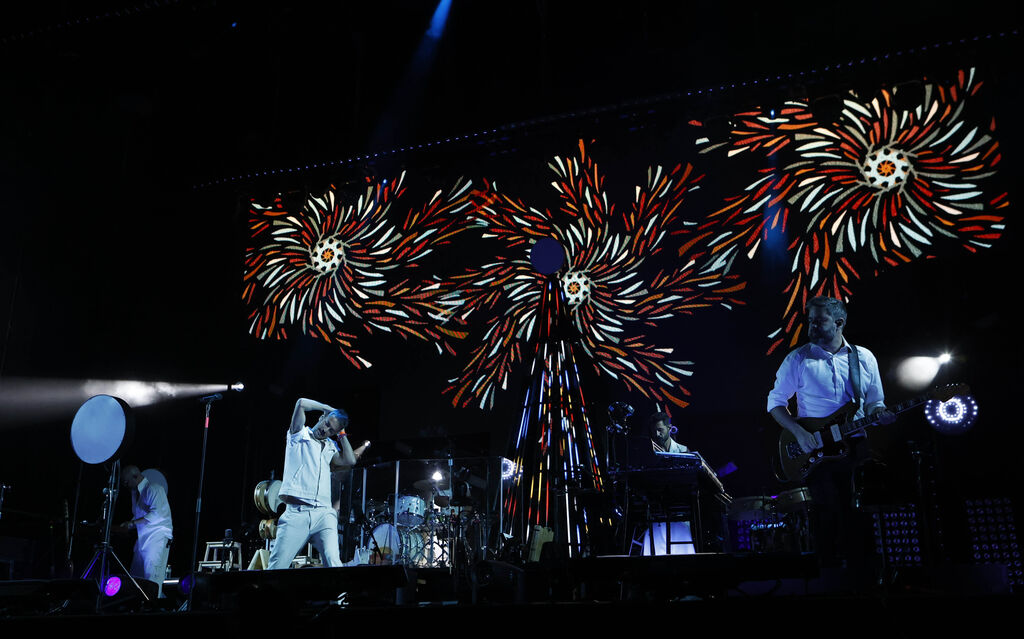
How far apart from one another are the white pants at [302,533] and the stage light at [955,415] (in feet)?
18.0

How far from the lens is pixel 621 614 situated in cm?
351

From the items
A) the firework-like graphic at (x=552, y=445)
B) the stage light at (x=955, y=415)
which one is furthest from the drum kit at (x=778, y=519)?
the stage light at (x=955, y=415)

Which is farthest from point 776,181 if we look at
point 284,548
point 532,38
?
point 284,548

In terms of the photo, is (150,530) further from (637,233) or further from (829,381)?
(829,381)

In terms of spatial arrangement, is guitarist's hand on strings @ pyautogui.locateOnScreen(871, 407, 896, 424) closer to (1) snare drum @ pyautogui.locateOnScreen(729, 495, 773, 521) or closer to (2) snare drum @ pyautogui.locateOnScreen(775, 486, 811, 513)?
(2) snare drum @ pyautogui.locateOnScreen(775, 486, 811, 513)

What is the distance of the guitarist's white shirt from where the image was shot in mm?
5254

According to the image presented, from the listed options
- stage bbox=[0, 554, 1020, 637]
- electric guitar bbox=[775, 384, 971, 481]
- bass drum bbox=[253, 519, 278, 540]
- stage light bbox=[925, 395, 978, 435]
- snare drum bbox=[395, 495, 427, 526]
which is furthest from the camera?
bass drum bbox=[253, 519, 278, 540]

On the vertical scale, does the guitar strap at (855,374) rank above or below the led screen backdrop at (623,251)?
below

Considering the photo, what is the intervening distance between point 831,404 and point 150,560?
6284mm

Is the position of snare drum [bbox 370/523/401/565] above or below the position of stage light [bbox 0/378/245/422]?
below

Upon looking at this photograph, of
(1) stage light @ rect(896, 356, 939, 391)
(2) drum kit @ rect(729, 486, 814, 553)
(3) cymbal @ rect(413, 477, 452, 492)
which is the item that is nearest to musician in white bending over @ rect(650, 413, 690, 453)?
(2) drum kit @ rect(729, 486, 814, 553)

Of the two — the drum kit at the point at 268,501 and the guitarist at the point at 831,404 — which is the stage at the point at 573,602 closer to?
the guitarist at the point at 831,404

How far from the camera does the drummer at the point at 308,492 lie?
6082mm

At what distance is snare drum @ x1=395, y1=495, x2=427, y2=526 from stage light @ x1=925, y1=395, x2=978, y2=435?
512 cm
